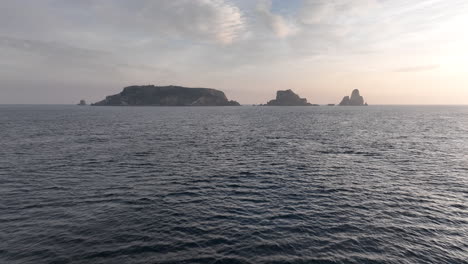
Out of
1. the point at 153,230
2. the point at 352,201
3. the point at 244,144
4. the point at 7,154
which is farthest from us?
the point at 244,144

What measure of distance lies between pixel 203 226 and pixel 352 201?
16.4 meters

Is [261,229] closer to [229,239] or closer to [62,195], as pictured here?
[229,239]

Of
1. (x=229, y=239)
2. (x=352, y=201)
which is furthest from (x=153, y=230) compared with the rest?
(x=352, y=201)

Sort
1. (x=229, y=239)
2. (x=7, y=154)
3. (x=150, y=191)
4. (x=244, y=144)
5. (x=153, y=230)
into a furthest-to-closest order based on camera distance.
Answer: (x=244, y=144)
(x=7, y=154)
(x=150, y=191)
(x=153, y=230)
(x=229, y=239)

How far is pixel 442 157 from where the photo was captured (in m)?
46.6

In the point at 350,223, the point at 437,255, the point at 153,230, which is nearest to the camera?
the point at 437,255

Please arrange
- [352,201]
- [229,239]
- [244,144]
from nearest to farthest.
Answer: [229,239] < [352,201] < [244,144]

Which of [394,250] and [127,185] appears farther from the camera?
[127,185]

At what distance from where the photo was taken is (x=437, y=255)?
17.2 m

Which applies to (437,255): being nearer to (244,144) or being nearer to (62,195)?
(62,195)

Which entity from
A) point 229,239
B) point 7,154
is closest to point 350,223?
point 229,239

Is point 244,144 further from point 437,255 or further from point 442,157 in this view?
point 437,255

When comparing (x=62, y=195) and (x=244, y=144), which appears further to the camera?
(x=244, y=144)

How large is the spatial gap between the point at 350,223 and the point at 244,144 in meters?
41.2
